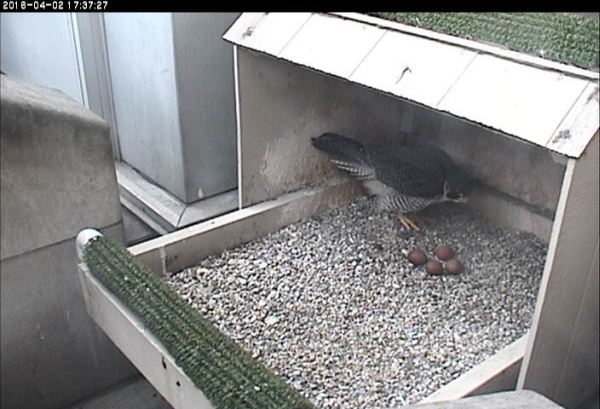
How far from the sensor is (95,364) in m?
1.65

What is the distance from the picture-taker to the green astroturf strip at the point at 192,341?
2.99 feet

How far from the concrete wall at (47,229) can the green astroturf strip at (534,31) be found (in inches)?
29.8

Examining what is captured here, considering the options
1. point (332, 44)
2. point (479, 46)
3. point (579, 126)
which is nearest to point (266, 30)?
point (332, 44)

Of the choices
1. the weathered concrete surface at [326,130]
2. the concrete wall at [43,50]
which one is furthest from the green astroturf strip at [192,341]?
the concrete wall at [43,50]

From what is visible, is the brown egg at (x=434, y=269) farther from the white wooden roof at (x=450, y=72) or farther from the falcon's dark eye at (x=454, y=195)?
the white wooden roof at (x=450, y=72)

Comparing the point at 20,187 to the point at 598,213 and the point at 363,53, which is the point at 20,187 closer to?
the point at 363,53

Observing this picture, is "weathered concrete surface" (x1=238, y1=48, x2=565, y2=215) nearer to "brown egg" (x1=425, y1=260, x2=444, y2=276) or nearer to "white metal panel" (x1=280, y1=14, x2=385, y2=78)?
"white metal panel" (x1=280, y1=14, x2=385, y2=78)

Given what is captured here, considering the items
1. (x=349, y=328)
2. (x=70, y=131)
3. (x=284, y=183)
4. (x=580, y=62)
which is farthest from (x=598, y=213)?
(x=70, y=131)

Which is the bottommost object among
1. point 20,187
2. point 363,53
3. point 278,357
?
point 278,357

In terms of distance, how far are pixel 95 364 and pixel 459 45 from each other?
1.14 meters

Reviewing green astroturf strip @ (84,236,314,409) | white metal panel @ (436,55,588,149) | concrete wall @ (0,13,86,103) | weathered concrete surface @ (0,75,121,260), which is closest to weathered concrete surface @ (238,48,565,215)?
weathered concrete surface @ (0,75,121,260)

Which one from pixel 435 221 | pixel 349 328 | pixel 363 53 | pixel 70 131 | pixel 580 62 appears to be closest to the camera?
pixel 580 62

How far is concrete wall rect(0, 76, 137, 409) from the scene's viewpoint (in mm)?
1377

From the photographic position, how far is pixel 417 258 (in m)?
1.47
